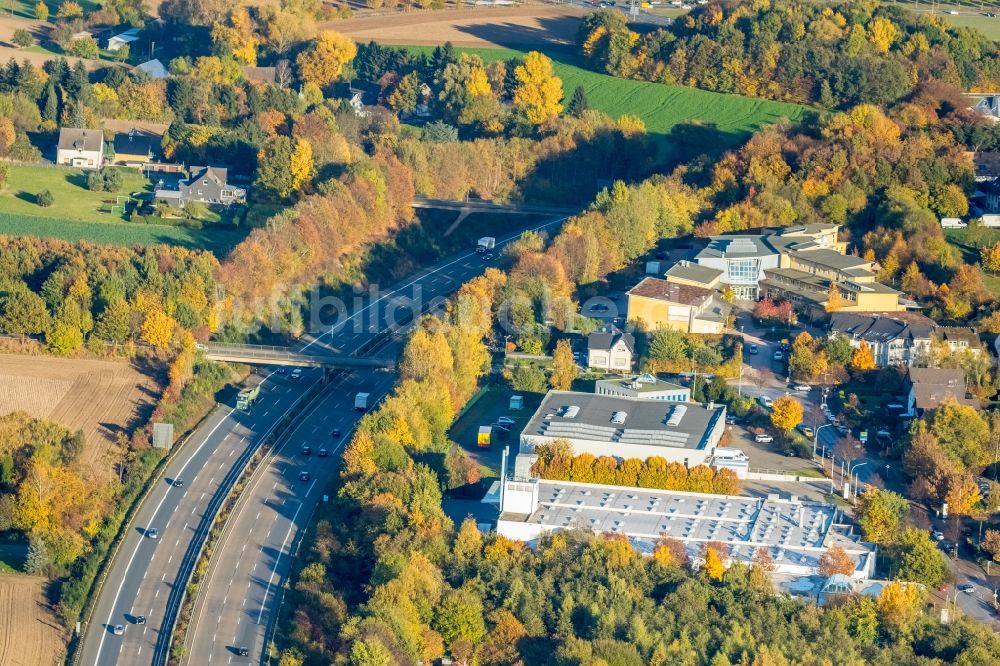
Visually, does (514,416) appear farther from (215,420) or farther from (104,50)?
(104,50)

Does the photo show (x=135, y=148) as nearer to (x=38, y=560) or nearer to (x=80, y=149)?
(x=80, y=149)

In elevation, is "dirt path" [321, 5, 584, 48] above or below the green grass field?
above

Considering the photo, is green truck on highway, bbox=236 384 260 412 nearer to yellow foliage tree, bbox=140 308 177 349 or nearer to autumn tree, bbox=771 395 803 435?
yellow foliage tree, bbox=140 308 177 349

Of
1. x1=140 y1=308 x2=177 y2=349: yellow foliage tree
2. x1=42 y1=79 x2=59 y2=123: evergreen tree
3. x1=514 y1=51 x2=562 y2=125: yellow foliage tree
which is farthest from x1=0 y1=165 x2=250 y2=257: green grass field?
x1=514 y1=51 x2=562 y2=125: yellow foliage tree

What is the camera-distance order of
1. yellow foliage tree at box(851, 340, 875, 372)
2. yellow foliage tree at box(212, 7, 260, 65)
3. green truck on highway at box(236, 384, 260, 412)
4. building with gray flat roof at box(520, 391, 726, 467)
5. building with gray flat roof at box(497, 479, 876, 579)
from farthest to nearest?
yellow foliage tree at box(212, 7, 260, 65)
green truck on highway at box(236, 384, 260, 412)
yellow foliage tree at box(851, 340, 875, 372)
building with gray flat roof at box(520, 391, 726, 467)
building with gray flat roof at box(497, 479, 876, 579)

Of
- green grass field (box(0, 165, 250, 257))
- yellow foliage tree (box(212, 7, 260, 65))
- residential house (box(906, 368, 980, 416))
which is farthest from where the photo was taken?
yellow foliage tree (box(212, 7, 260, 65))

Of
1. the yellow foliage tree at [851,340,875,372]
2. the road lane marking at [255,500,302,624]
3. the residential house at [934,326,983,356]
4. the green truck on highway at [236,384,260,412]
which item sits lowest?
the road lane marking at [255,500,302,624]

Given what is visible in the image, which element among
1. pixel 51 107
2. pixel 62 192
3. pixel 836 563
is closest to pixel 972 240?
pixel 836 563

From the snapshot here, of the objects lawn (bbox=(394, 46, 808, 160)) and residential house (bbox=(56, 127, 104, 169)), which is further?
lawn (bbox=(394, 46, 808, 160))
